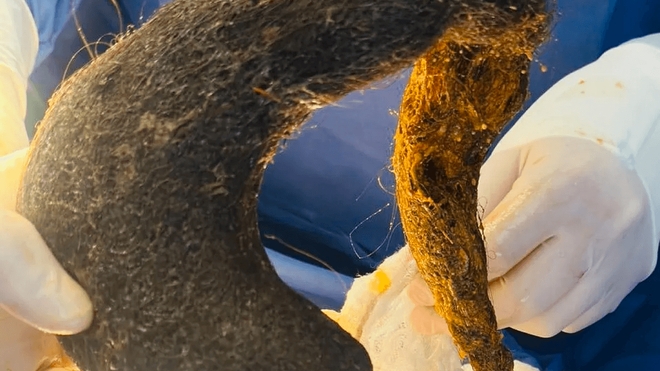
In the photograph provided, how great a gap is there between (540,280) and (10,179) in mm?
421

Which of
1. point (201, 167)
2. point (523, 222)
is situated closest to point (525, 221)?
point (523, 222)

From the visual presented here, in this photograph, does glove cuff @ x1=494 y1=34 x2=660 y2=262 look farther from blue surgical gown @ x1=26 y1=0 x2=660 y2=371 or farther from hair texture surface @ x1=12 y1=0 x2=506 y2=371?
hair texture surface @ x1=12 y1=0 x2=506 y2=371

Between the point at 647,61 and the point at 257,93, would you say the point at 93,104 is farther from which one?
the point at 647,61

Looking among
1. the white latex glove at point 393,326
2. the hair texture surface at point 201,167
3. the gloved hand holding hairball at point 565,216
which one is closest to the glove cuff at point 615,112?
the gloved hand holding hairball at point 565,216

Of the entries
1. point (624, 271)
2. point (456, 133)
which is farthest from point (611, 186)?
point (456, 133)

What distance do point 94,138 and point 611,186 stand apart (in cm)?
42

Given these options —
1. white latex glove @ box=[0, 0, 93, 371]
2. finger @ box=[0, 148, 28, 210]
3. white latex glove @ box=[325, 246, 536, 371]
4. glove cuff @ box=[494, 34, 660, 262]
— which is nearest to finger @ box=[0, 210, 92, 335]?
white latex glove @ box=[0, 0, 93, 371]

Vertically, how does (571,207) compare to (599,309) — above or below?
above

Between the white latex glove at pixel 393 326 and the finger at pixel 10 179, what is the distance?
0.90ft

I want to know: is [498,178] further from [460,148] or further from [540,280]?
[460,148]

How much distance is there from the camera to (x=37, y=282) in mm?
280

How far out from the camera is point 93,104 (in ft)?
0.91

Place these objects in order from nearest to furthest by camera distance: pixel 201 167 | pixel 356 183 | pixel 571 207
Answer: pixel 201 167 → pixel 571 207 → pixel 356 183

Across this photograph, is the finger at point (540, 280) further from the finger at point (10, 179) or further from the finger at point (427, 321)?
the finger at point (10, 179)
